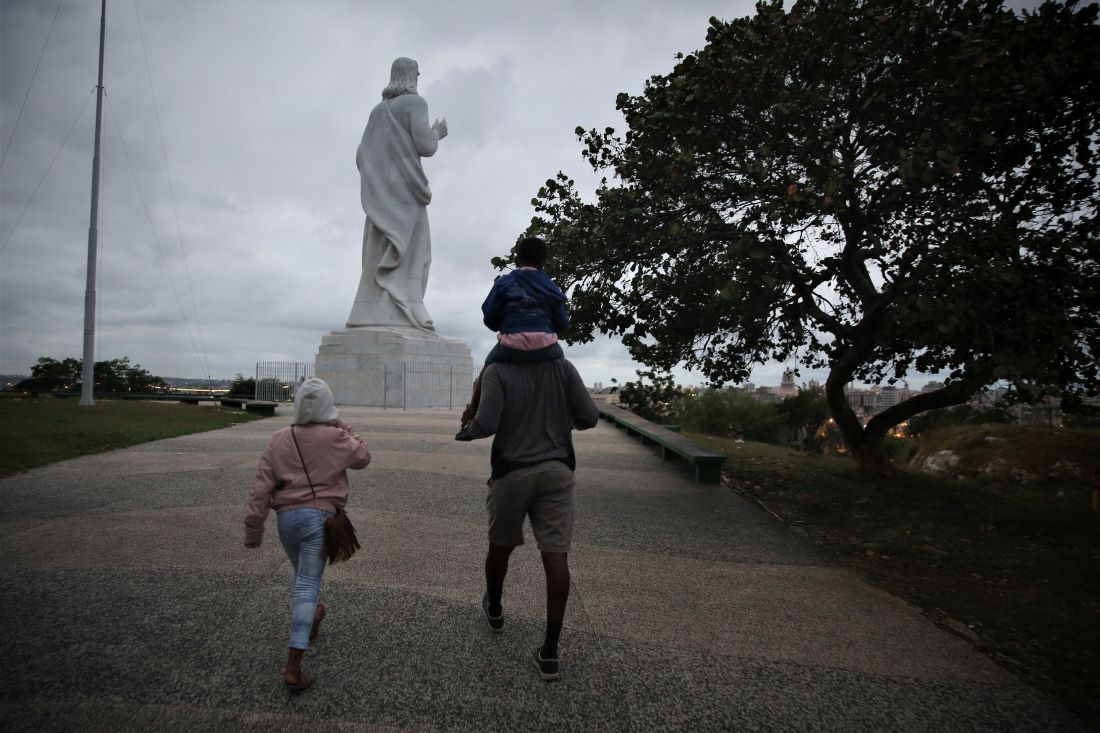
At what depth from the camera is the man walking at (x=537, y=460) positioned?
8.76 feet

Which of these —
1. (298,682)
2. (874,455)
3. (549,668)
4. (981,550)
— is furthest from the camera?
(874,455)

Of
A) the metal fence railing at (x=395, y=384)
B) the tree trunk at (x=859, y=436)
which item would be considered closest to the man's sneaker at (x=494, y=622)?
the tree trunk at (x=859, y=436)

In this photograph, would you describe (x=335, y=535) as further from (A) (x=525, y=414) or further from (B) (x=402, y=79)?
(B) (x=402, y=79)

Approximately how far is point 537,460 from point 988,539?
4891mm

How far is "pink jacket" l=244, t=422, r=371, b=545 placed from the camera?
262cm

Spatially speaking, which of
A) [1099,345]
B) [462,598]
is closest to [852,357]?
[1099,345]

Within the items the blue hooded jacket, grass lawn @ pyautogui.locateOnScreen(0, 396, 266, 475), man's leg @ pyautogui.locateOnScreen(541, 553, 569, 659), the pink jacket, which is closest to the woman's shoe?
the pink jacket

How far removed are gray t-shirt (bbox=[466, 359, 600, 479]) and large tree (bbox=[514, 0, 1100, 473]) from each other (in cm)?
242

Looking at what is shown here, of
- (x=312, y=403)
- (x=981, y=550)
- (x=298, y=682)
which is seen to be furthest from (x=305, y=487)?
(x=981, y=550)

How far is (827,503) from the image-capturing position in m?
6.85

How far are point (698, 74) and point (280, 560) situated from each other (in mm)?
5679

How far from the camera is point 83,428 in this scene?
996 centimetres

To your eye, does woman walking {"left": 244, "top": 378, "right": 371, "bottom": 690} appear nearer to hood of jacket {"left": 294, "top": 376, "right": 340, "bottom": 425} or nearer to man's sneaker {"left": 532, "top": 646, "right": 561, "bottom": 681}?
hood of jacket {"left": 294, "top": 376, "right": 340, "bottom": 425}

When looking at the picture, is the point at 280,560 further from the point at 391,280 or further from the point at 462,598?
the point at 391,280
